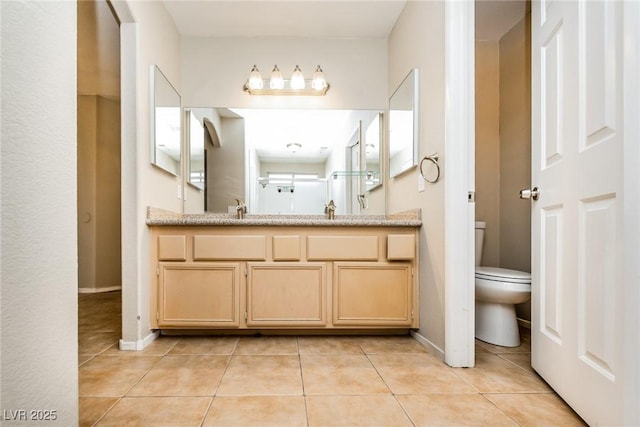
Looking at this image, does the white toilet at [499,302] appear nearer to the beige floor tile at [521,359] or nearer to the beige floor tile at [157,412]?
the beige floor tile at [521,359]

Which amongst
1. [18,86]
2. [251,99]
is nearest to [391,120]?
[251,99]

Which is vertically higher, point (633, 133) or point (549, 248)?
point (633, 133)

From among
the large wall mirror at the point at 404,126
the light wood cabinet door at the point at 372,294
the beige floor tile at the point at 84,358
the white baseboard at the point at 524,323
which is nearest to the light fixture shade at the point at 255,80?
the large wall mirror at the point at 404,126

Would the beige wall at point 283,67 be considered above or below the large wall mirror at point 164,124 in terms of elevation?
above

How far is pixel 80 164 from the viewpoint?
14.1ft

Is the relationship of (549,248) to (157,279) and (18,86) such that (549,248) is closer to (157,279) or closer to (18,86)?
(18,86)

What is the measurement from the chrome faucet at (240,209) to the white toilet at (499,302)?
1753 millimetres

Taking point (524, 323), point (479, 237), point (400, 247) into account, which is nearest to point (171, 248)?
point (400, 247)

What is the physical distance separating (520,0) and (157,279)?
3.24m

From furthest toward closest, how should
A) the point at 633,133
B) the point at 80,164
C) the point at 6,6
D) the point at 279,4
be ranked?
1. the point at 80,164
2. the point at 279,4
3. the point at 633,133
4. the point at 6,6

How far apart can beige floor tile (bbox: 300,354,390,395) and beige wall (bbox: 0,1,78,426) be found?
913mm

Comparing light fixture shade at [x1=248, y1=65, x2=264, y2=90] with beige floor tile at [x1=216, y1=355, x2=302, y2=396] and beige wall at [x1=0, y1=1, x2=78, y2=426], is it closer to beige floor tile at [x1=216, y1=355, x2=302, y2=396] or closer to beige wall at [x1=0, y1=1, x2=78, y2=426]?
beige wall at [x1=0, y1=1, x2=78, y2=426]

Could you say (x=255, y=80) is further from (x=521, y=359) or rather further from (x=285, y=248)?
(x=521, y=359)

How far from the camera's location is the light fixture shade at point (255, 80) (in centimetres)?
289
